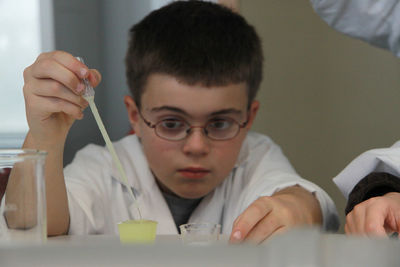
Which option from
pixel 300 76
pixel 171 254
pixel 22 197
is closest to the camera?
pixel 171 254

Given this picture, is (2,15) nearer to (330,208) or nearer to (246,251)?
(330,208)

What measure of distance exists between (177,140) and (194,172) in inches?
2.7

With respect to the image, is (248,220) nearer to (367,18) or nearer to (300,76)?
(367,18)

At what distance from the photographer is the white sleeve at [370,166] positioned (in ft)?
2.24

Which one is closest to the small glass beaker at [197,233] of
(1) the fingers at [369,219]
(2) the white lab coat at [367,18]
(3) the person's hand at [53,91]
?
(1) the fingers at [369,219]

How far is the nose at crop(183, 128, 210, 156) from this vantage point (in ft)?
2.98

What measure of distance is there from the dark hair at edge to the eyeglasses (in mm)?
75

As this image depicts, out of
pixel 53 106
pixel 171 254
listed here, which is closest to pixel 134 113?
pixel 53 106

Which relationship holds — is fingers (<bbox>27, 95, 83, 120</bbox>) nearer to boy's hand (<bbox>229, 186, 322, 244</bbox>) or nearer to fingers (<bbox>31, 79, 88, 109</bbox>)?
fingers (<bbox>31, 79, 88, 109</bbox>)

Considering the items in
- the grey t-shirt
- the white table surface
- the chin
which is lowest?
the grey t-shirt

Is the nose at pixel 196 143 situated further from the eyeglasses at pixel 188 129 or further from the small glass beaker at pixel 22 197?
the small glass beaker at pixel 22 197

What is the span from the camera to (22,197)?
0.44m

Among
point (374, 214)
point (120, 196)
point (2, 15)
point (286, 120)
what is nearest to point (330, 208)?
point (374, 214)

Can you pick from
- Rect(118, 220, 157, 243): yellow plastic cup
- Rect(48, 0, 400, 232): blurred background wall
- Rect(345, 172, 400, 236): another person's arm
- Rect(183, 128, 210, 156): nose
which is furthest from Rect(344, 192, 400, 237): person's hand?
Rect(48, 0, 400, 232): blurred background wall
